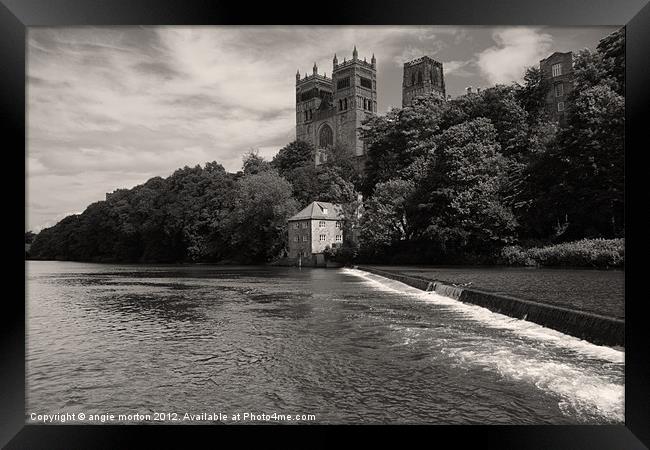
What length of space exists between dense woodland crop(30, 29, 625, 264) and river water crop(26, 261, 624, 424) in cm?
216

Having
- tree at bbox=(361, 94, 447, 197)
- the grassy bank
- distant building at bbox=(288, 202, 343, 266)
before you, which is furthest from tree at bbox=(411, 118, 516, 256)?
distant building at bbox=(288, 202, 343, 266)

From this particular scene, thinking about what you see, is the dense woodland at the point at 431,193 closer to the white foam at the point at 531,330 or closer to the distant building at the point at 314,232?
the distant building at the point at 314,232

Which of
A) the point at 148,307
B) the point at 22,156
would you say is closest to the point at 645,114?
the point at 22,156

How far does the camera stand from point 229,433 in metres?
3.12

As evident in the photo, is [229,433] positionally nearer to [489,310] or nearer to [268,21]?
[268,21]

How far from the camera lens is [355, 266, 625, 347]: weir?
6336 mm

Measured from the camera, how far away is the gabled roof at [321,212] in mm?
44562

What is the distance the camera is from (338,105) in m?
72.8

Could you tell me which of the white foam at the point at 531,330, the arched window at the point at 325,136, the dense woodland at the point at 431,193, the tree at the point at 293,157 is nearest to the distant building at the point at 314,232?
the dense woodland at the point at 431,193

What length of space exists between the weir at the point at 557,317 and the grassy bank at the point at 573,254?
9.86 m

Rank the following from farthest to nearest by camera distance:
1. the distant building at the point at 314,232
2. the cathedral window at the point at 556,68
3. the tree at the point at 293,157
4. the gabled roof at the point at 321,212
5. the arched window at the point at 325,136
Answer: the arched window at the point at 325,136
the tree at the point at 293,157
the gabled roof at the point at 321,212
the distant building at the point at 314,232
the cathedral window at the point at 556,68

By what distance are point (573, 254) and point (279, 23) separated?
22.2m

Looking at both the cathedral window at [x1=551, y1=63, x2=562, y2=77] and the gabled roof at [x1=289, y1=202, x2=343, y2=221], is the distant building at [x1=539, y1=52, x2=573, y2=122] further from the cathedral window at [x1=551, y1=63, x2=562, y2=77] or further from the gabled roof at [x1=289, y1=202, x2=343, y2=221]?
the gabled roof at [x1=289, y1=202, x2=343, y2=221]

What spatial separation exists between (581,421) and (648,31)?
2.65 metres
